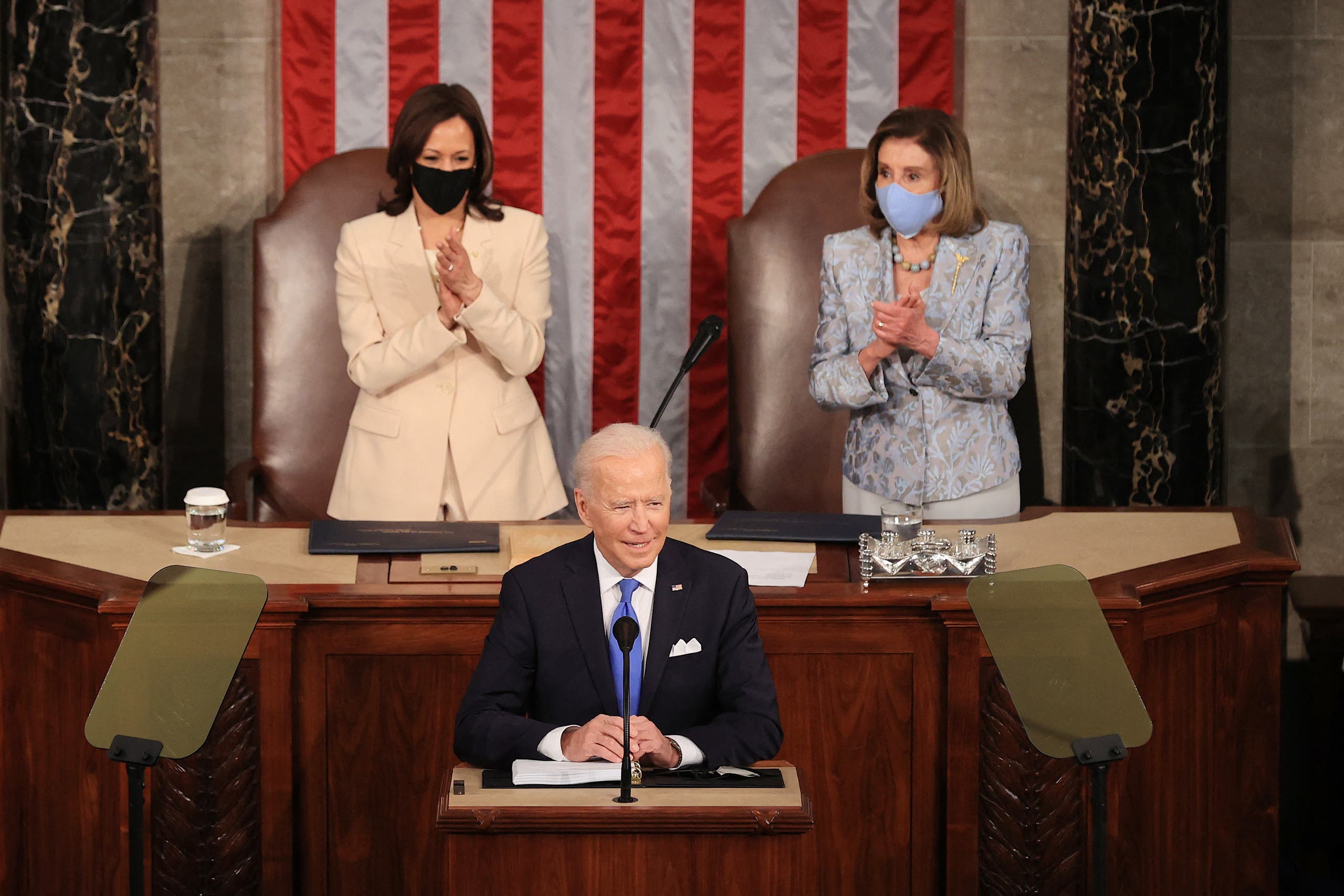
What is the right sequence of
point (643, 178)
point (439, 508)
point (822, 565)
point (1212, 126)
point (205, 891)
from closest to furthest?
point (205, 891) → point (822, 565) → point (439, 508) → point (1212, 126) → point (643, 178)

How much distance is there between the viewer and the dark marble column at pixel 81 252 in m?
4.78

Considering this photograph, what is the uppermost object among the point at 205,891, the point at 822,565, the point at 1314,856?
the point at 822,565

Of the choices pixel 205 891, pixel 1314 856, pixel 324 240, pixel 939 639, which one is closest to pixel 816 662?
pixel 939 639

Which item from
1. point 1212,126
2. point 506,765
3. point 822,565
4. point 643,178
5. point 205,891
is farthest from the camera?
point 643,178

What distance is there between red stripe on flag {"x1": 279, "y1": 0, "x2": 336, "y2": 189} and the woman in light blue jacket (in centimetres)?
210

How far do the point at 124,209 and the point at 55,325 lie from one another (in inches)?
16.4

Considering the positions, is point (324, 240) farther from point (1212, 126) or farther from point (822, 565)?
point (1212, 126)

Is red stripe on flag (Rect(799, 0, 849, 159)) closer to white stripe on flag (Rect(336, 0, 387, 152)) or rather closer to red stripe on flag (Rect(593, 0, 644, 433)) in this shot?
red stripe on flag (Rect(593, 0, 644, 433))

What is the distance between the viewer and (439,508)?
168 inches

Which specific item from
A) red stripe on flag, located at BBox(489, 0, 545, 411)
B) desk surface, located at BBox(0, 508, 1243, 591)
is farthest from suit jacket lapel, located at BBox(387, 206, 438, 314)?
red stripe on flag, located at BBox(489, 0, 545, 411)

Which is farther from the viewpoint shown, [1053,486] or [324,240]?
[1053,486]

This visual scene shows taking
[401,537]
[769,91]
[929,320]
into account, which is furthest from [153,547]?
[769,91]

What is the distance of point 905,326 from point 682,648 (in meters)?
1.18

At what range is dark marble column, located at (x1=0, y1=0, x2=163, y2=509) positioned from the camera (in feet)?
15.7
